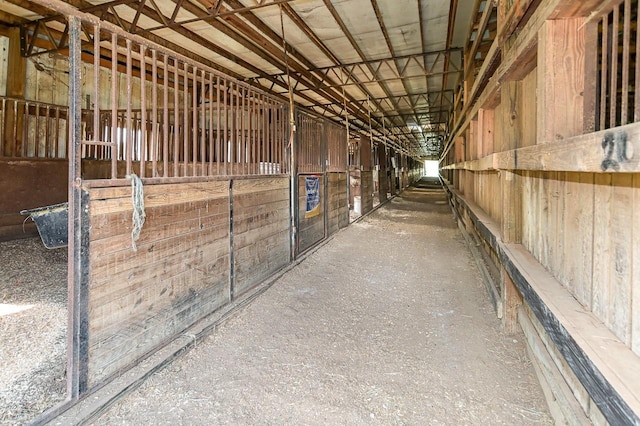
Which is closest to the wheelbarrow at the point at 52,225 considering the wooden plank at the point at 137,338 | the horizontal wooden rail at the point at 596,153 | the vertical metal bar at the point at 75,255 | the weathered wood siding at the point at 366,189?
the wooden plank at the point at 137,338

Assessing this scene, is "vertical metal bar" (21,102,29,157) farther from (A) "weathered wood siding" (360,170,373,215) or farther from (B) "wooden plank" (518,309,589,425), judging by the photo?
(B) "wooden plank" (518,309,589,425)

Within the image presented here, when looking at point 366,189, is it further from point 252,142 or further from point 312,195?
point 252,142

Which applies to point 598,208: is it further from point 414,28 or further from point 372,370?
point 414,28

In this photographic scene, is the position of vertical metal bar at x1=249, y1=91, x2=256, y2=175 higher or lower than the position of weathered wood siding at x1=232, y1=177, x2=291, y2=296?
higher

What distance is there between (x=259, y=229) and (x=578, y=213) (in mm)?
3027

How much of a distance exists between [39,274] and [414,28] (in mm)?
7373

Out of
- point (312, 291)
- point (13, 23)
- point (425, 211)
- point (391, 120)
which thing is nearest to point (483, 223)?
point (312, 291)

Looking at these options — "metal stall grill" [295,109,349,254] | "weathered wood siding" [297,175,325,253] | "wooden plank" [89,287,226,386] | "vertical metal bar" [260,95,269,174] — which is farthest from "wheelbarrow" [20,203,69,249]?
"weathered wood siding" [297,175,325,253]

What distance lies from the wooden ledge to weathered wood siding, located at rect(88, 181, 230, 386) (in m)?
2.30

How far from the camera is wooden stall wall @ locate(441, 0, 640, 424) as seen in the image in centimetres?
103

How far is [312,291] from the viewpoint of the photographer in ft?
12.4

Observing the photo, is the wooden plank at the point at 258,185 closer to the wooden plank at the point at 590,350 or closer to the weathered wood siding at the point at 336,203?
the weathered wood siding at the point at 336,203

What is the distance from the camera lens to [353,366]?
2.30m

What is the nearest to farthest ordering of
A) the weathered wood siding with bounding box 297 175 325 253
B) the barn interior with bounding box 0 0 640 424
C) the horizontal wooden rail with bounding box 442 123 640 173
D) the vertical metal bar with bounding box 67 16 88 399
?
the horizontal wooden rail with bounding box 442 123 640 173 < the barn interior with bounding box 0 0 640 424 < the vertical metal bar with bounding box 67 16 88 399 < the weathered wood siding with bounding box 297 175 325 253
